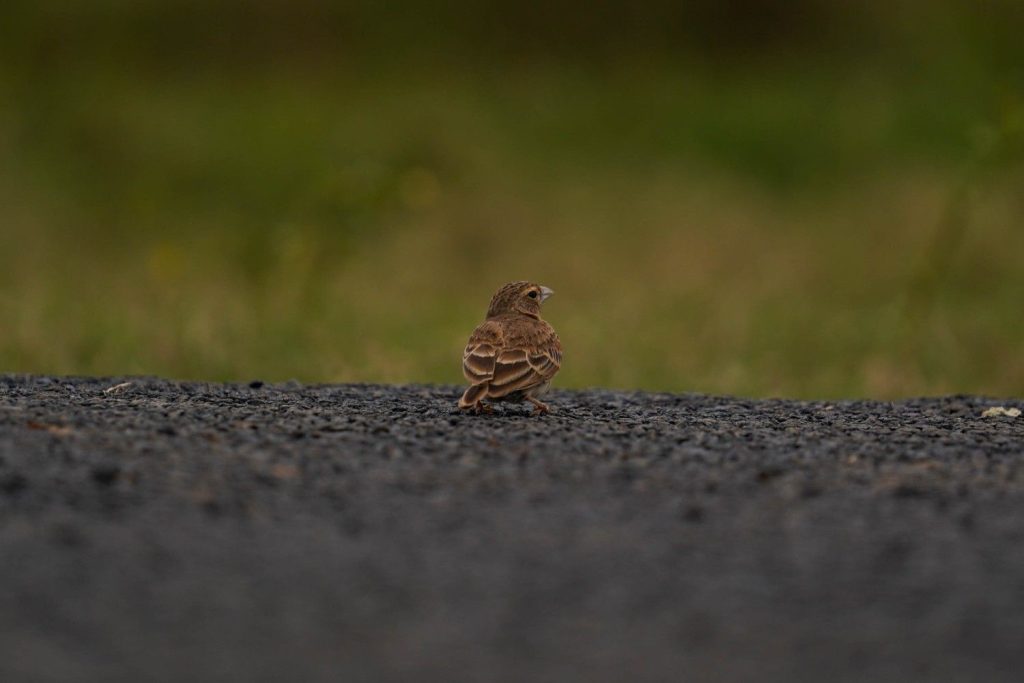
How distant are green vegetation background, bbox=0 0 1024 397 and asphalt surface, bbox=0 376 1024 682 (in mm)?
4335

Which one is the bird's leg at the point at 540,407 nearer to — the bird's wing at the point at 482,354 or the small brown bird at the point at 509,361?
the small brown bird at the point at 509,361

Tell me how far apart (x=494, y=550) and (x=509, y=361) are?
273 centimetres

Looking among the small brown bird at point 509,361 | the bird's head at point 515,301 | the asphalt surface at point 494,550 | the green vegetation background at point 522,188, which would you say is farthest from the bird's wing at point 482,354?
the green vegetation background at point 522,188

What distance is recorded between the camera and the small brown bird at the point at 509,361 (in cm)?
734

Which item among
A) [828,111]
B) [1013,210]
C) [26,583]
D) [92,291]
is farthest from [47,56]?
[26,583]

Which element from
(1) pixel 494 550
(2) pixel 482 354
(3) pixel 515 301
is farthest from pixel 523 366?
(1) pixel 494 550

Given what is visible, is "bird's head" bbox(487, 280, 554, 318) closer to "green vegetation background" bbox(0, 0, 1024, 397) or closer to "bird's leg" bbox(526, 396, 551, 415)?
"bird's leg" bbox(526, 396, 551, 415)

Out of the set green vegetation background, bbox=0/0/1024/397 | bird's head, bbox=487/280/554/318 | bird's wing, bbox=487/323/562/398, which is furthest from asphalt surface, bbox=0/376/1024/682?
green vegetation background, bbox=0/0/1024/397

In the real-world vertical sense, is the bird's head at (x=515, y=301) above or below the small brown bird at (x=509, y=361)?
above

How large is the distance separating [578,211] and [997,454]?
40.2 ft

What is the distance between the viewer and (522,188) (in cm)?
1908

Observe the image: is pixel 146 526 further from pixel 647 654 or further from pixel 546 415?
pixel 546 415

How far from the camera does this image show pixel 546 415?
7.68 meters

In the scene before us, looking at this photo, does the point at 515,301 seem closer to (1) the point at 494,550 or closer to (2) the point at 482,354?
(2) the point at 482,354
